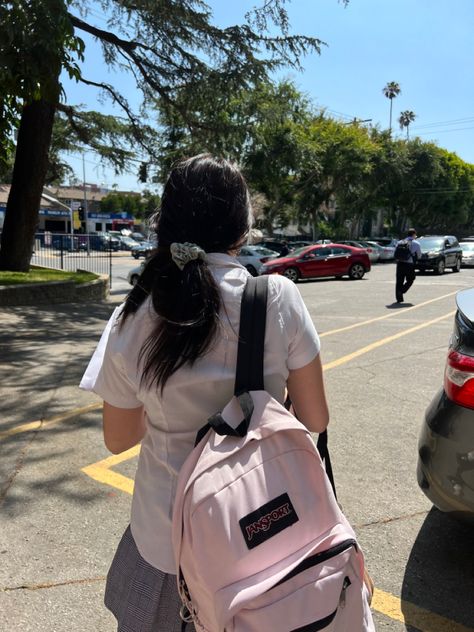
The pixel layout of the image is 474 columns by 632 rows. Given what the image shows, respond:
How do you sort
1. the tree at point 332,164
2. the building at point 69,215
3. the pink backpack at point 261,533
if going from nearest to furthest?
the pink backpack at point 261,533 → the tree at point 332,164 → the building at point 69,215

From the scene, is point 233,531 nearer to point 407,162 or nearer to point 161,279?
point 161,279

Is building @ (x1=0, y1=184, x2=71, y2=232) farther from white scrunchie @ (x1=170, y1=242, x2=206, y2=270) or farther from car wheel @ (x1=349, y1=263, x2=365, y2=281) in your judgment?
white scrunchie @ (x1=170, y1=242, x2=206, y2=270)

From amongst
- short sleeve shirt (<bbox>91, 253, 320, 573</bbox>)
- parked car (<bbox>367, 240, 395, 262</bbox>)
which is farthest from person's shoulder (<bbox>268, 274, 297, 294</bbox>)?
parked car (<bbox>367, 240, 395, 262</bbox>)

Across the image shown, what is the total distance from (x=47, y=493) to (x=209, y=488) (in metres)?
2.68

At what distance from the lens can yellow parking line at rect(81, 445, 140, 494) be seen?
3609 mm

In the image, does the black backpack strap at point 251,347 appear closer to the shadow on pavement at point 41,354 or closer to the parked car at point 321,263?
the shadow on pavement at point 41,354

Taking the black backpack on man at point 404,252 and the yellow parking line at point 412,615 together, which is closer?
the yellow parking line at point 412,615

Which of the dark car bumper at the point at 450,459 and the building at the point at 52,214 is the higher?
the building at the point at 52,214

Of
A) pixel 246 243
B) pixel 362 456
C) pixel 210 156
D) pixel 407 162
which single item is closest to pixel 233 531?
pixel 246 243

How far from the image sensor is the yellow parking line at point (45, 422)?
14.7ft

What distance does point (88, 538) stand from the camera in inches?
118

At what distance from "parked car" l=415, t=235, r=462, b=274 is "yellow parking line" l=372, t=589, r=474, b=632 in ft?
65.9

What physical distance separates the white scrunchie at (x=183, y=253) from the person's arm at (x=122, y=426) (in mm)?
455

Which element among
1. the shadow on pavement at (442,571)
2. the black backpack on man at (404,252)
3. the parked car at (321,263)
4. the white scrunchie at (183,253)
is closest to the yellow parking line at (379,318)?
the black backpack on man at (404,252)
